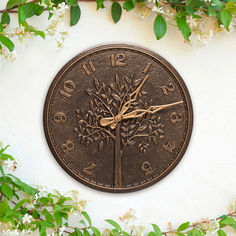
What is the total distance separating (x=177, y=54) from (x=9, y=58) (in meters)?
0.83

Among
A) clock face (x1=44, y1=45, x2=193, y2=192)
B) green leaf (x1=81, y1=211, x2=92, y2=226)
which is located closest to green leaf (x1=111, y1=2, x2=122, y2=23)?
clock face (x1=44, y1=45, x2=193, y2=192)

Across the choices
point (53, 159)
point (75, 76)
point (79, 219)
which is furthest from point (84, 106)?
point (79, 219)

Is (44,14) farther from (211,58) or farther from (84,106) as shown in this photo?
(211,58)

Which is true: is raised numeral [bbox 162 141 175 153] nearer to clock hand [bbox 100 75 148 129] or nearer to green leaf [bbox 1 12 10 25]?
clock hand [bbox 100 75 148 129]

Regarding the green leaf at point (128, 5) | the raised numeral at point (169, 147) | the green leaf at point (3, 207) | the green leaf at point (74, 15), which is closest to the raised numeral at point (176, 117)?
the raised numeral at point (169, 147)

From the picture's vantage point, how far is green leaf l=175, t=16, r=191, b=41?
5.83ft

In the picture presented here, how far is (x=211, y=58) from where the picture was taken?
191 centimetres

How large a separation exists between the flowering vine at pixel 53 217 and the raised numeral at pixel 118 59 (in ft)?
2.20

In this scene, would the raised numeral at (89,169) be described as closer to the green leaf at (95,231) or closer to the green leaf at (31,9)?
the green leaf at (95,231)

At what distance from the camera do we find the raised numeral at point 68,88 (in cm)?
183

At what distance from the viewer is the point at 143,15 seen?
1.83 m

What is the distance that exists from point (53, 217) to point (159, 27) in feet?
3.45

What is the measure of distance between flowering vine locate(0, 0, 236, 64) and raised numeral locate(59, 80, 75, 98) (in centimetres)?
19

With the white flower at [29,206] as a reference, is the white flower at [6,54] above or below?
above
